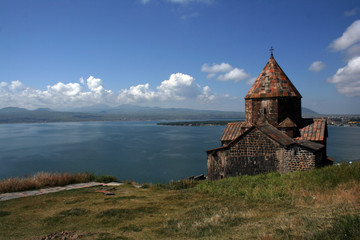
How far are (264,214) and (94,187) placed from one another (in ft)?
22.6

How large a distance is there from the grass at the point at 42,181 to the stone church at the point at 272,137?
5.22 metres

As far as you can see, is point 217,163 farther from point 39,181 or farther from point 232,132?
point 39,181

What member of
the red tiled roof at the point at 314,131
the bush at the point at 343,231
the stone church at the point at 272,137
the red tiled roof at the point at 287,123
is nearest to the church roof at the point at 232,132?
the stone church at the point at 272,137

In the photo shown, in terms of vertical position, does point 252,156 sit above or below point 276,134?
below

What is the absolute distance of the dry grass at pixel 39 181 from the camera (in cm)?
959

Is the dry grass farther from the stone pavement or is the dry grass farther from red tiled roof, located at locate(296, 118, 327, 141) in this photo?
red tiled roof, located at locate(296, 118, 327, 141)

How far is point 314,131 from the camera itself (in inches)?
444

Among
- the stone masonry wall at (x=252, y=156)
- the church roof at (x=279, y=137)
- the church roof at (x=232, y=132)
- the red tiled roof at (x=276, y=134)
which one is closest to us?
the church roof at (x=279, y=137)

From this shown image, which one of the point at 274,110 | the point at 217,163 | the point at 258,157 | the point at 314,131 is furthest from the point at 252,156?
the point at 314,131

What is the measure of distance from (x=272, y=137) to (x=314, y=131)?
88.8 inches

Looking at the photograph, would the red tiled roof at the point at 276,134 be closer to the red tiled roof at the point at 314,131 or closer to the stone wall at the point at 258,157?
the stone wall at the point at 258,157

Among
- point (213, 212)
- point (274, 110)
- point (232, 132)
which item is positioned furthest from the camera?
point (232, 132)

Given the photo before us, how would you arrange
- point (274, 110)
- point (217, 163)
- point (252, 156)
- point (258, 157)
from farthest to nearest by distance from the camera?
point (274, 110)
point (217, 163)
point (252, 156)
point (258, 157)

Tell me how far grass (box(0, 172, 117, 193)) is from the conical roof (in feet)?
24.5
